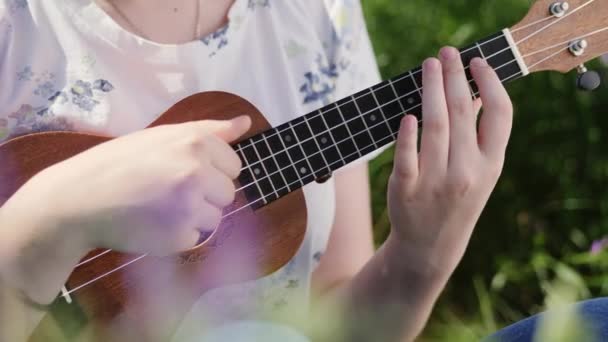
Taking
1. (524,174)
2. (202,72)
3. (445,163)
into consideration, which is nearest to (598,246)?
(524,174)

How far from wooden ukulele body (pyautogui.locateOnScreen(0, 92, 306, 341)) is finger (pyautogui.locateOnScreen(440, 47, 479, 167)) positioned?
6.6 inches

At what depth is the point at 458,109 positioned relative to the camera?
27.1 inches

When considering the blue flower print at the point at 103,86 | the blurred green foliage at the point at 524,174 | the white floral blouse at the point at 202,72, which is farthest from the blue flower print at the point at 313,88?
the blurred green foliage at the point at 524,174

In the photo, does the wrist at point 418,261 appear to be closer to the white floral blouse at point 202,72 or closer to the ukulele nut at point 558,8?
the white floral blouse at point 202,72

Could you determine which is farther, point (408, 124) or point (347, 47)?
point (347, 47)

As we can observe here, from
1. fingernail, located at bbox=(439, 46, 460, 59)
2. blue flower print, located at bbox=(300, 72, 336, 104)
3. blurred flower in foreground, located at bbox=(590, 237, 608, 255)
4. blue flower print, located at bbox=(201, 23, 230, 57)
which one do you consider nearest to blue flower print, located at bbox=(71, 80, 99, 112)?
blue flower print, located at bbox=(201, 23, 230, 57)

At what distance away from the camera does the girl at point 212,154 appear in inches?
22.0

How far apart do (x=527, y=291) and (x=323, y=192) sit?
2.70 ft

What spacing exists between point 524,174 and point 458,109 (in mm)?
861

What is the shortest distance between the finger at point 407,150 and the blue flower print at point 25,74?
35cm

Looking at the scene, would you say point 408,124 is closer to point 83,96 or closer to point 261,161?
point 261,161

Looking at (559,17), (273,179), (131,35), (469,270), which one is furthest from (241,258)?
(469,270)

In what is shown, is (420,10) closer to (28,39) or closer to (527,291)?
(527,291)

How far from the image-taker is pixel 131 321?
2.33 feet
